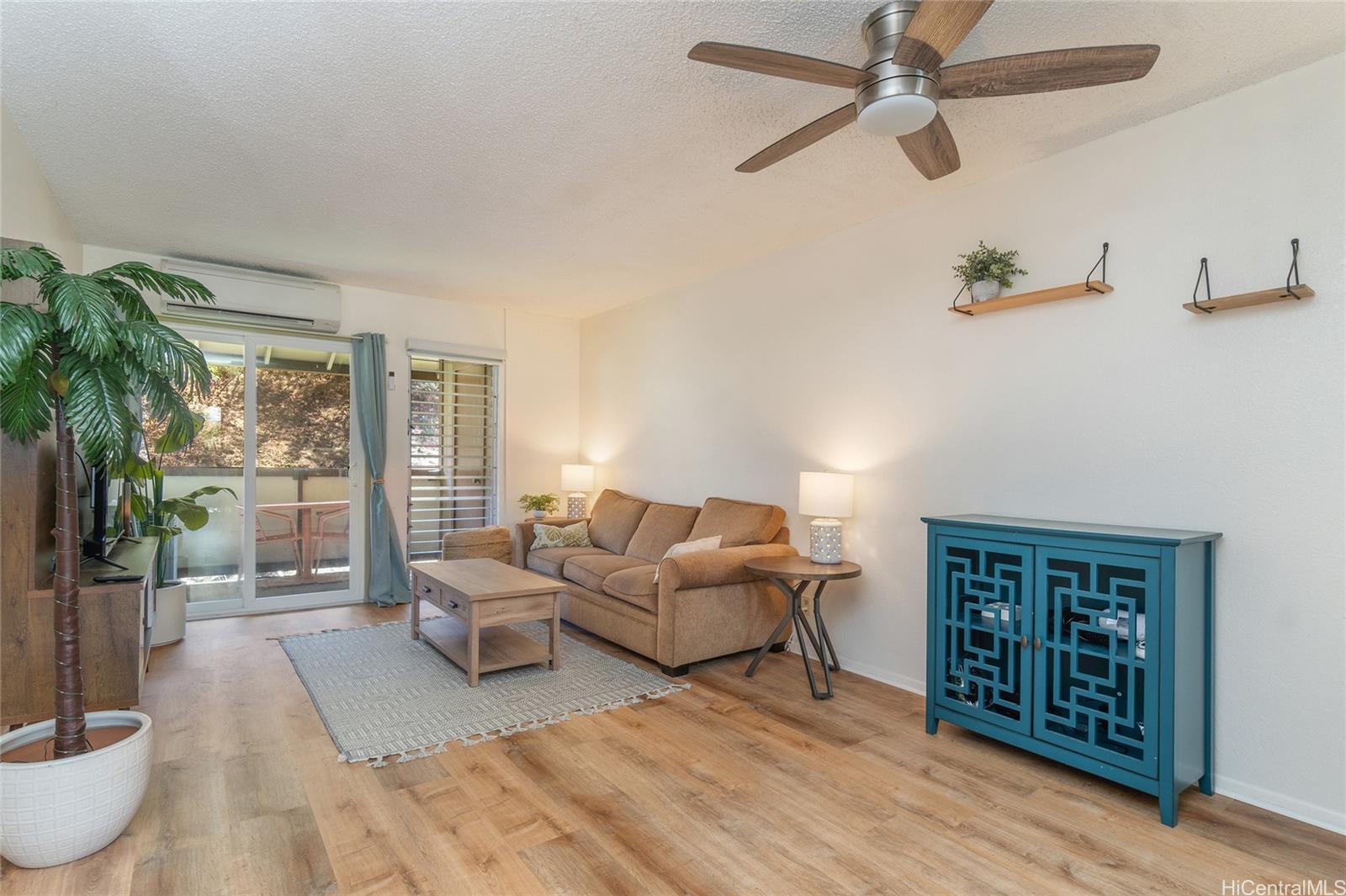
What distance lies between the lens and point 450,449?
6227mm

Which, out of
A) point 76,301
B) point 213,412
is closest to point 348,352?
point 213,412

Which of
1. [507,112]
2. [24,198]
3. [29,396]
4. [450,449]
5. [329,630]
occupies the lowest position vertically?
[329,630]

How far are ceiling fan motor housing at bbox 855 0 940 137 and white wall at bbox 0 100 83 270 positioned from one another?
3349 mm

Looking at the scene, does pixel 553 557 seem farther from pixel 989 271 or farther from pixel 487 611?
pixel 989 271

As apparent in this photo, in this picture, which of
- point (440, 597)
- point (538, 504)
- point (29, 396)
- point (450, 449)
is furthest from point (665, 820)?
point (450, 449)

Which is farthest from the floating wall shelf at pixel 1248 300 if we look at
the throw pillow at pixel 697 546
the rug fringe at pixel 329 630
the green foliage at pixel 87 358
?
the rug fringe at pixel 329 630

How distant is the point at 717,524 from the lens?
4629 millimetres

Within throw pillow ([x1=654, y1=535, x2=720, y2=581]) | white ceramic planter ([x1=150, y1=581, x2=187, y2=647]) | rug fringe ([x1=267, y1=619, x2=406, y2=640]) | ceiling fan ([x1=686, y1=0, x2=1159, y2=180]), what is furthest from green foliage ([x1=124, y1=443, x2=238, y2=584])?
ceiling fan ([x1=686, y1=0, x2=1159, y2=180])

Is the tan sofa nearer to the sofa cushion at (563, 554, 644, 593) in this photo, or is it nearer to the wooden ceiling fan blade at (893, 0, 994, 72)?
the sofa cushion at (563, 554, 644, 593)

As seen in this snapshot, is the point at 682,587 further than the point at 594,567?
No

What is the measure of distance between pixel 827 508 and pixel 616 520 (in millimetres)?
2265

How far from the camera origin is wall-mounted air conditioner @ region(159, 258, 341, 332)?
4.94 m

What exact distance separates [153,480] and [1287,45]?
616 centimetres

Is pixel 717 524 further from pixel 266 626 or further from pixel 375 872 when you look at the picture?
pixel 266 626
